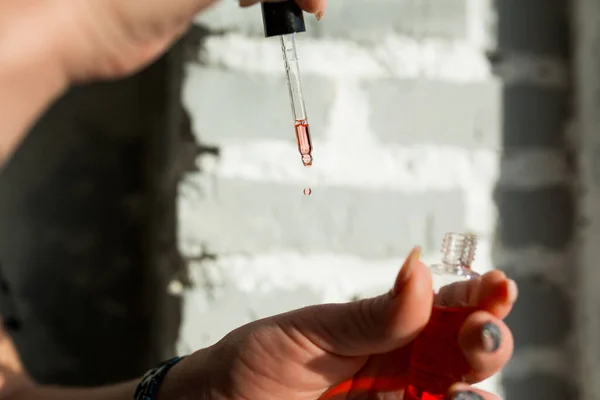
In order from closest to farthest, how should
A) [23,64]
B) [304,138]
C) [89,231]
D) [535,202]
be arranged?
[23,64] → [304,138] → [535,202] → [89,231]

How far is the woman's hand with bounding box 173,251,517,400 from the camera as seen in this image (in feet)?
1.09

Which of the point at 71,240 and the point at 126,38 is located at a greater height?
the point at 126,38

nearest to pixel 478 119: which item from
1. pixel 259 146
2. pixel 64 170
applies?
pixel 259 146

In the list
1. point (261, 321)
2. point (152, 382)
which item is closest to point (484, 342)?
point (261, 321)

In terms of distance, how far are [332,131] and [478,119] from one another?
133 mm

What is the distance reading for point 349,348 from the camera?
361mm

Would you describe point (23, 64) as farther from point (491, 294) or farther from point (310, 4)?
point (491, 294)

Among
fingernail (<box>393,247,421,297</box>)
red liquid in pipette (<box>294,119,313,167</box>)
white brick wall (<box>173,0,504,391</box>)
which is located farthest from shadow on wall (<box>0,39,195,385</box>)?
fingernail (<box>393,247,421,297</box>)

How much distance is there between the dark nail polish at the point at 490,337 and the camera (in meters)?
0.32

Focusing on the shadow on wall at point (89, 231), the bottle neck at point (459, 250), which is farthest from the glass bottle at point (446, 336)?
the shadow on wall at point (89, 231)

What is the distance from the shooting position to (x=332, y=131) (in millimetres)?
514

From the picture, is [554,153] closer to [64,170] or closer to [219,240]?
[219,240]

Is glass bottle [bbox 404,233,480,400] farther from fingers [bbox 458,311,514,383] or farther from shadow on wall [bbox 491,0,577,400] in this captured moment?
shadow on wall [bbox 491,0,577,400]

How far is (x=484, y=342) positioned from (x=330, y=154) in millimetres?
234
